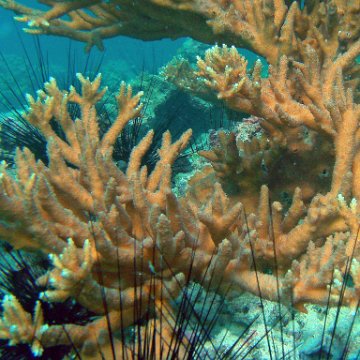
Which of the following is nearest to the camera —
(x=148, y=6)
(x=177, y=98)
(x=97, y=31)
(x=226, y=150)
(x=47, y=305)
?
(x=47, y=305)

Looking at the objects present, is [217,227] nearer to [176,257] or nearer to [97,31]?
[176,257]

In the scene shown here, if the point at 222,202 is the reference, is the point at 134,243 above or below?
below

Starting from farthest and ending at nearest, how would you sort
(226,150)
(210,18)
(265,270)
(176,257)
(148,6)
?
(148,6) < (210,18) < (226,150) < (265,270) < (176,257)

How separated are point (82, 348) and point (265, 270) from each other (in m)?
1.44

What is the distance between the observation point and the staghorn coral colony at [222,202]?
208cm

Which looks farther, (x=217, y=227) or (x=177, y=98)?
(x=177, y=98)

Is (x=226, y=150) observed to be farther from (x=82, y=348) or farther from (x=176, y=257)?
(x=82, y=348)

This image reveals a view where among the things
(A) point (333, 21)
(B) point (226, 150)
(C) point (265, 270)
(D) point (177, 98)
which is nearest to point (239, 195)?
(B) point (226, 150)

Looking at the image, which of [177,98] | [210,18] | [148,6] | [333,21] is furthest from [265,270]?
[177,98]

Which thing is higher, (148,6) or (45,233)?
(148,6)

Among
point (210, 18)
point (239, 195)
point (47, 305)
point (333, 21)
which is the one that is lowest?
point (47, 305)

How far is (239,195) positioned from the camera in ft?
10.4

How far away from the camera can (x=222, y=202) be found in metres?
2.32

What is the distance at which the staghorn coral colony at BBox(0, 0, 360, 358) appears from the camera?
208 cm
